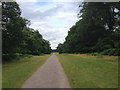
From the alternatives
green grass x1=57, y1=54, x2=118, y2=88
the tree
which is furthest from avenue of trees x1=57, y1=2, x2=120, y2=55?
green grass x1=57, y1=54, x2=118, y2=88

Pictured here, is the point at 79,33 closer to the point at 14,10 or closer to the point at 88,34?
the point at 88,34

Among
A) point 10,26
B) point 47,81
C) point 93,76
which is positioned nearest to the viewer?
point 47,81

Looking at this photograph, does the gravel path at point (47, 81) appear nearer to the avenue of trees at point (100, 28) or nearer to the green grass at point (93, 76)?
the green grass at point (93, 76)

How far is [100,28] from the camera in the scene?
7538 cm

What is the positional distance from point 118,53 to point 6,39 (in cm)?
1560

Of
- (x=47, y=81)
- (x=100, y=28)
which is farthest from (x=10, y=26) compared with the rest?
(x=100, y=28)

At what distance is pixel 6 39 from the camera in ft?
131

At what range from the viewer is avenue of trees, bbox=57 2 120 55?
4947cm

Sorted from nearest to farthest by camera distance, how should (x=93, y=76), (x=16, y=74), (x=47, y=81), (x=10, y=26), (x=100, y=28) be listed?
(x=47, y=81) → (x=93, y=76) → (x=16, y=74) → (x=10, y=26) → (x=100, y=28)

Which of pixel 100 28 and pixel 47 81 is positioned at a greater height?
pixel 100 28

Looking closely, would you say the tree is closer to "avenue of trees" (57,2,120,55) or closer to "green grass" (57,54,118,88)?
"avenue of trees" (57,2,120,55)

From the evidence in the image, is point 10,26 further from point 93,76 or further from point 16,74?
point 93,76

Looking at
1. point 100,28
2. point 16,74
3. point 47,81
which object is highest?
point 100,28

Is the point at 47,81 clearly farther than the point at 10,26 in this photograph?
No
